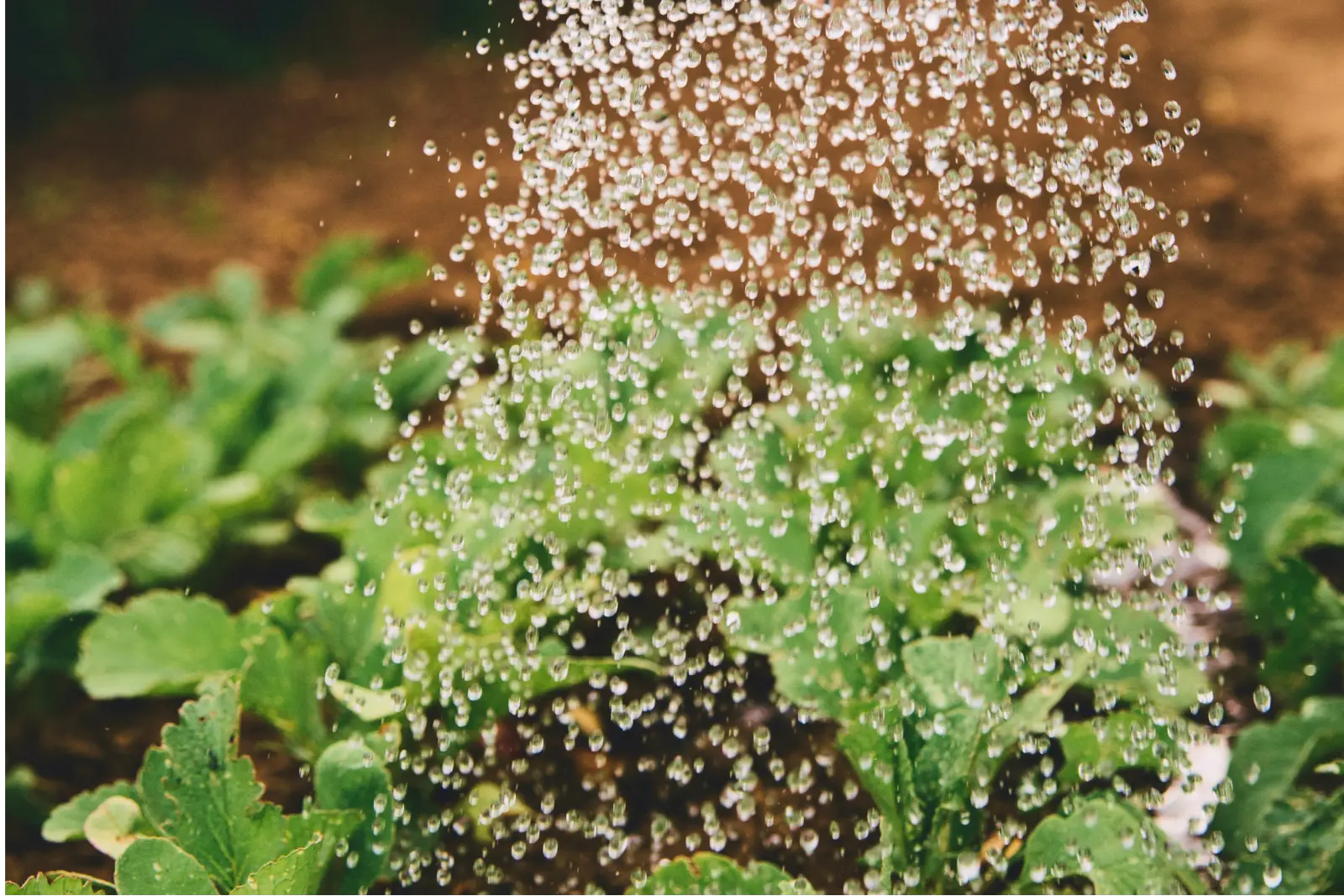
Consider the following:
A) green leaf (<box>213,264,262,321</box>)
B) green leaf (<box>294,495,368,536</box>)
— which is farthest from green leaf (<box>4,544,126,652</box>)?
green leaf (<box>213,264,262,321</box>)

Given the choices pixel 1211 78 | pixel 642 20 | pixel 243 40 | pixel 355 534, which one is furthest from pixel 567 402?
pixel 243 40

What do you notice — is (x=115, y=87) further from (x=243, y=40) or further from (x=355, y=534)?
(x=355, y=534)

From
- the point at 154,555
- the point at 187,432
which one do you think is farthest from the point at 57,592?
the point at 187,432

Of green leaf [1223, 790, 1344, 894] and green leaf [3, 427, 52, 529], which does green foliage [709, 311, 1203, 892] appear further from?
green leaf [3, 427, 52, 529]

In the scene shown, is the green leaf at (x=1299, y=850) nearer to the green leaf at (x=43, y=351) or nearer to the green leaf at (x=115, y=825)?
the green leaf at (x=115, y=825)

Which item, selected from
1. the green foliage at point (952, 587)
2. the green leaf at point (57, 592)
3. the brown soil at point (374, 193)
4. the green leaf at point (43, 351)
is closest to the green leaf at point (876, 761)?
the green foliage at point (952, 587)

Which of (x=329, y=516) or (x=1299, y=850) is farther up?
(x=329, y=516)

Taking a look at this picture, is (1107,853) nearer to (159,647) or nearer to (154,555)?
(159,647)
